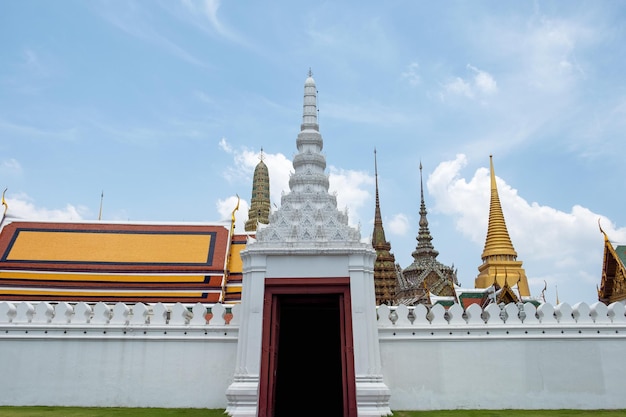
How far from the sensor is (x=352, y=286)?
9.58 meters

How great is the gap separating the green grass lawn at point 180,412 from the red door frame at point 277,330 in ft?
2.95

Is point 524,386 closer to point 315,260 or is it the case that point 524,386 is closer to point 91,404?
point 315,260

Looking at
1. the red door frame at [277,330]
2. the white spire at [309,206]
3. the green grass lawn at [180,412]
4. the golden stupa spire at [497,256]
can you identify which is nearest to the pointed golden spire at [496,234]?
the golden stupa spire at [497,256]

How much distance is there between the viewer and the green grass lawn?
9211 millimetres

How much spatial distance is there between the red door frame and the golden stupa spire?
22123 mm

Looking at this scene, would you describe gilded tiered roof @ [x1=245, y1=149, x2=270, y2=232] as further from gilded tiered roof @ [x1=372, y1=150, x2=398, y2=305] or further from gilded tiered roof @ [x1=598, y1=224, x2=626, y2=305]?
gilded tiered roof @ [x1=598, y1=224, x2=626, y2=305]

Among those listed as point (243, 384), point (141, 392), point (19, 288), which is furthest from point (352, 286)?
point (19, 288)

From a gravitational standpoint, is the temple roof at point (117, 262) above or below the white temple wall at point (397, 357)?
above

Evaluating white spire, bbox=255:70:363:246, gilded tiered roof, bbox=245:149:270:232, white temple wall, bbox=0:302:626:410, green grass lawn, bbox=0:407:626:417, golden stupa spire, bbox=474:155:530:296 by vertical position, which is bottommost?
green grass lawn, bbox=0:407:626:417

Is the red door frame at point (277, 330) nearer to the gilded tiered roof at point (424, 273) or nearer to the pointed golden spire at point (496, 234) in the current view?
the pointed golden spire at point (496, 234)

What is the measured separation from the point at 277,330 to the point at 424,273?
31984mm

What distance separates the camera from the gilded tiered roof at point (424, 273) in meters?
37.6

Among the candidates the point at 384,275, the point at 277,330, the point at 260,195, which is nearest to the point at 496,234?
the point at 384,275

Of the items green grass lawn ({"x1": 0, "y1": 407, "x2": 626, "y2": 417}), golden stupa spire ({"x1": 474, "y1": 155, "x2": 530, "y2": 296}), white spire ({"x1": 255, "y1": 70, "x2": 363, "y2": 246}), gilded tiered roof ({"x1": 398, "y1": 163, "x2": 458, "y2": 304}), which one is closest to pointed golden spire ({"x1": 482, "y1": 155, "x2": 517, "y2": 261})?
golden stupa spire ({"x1": 474, "y1": 155, "x2": 530, "y2": 296})
